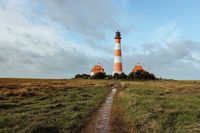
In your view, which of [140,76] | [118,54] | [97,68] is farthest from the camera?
[97,68]

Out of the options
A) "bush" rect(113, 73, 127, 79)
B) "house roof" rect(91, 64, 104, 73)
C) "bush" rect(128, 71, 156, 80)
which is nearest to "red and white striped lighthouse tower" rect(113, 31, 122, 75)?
"bush" rect(113, 73, 127, 79)

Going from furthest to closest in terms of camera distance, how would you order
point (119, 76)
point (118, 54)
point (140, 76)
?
point (140, 76)
point (119, 76)
point (118, 54)

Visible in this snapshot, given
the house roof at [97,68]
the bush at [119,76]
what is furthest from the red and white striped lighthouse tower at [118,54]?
the house roof at [97,68]

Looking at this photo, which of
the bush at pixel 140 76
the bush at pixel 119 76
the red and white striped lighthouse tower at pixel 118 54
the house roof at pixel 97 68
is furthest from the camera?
the house roof at pixel 97 68

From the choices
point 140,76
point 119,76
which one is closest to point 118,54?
point 119,76

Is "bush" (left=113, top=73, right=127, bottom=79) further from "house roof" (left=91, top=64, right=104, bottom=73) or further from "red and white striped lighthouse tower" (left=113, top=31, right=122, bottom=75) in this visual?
"house roof" (left=91, top=64, right=104, bottom=73)

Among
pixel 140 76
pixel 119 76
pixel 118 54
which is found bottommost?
pixel 119 76

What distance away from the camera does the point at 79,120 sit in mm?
14180

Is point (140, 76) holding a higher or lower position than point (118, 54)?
lower

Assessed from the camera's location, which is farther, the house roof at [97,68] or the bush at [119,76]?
the house roof at [97,68]

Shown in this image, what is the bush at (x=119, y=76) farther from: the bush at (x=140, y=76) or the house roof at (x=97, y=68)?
the house roof at (x=97, y=68)

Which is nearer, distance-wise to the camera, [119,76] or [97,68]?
[119,76]

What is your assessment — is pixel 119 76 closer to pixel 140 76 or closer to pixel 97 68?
pixel 140 76

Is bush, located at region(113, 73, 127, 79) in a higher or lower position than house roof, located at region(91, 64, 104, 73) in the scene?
lower
